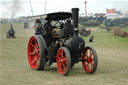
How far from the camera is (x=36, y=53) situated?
1009cm

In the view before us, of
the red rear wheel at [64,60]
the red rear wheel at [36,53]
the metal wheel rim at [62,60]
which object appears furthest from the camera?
the red rear wheel at [36,53]

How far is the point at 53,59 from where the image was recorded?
9.43 metres

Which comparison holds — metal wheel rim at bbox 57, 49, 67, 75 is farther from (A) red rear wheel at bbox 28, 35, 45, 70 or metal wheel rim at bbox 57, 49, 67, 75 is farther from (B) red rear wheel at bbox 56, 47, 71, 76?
(A) red rear wheel at bbox 28, 35, 45, 70

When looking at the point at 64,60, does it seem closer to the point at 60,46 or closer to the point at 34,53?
the point at 60,46

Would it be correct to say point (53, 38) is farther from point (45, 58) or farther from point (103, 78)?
point (103, 78)

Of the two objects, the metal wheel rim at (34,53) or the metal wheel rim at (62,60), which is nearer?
the metal wheel rim at (62,60)

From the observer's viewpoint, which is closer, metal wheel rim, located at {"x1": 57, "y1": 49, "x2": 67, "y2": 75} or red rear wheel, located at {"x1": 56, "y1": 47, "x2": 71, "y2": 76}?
red rear wheel, located at {"x1": 56, "y1": 47, "x2": 71, "y2": 76}

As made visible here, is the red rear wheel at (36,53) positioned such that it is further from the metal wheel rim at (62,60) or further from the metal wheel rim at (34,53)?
the metal wheel rim at (62,60)

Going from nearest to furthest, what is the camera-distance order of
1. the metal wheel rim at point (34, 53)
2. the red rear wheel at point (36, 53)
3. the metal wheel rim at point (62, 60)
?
the metal wheel rim at point (62, 60) → the red rear wheel at point (36, 53) → the metal wheel rim at point (34, 53)

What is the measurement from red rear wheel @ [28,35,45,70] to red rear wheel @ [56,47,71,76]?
820 mm

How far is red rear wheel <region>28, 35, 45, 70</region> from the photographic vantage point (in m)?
9.54

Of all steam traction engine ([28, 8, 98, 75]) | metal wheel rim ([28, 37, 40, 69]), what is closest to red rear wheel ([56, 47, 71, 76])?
steam traction engine ([28, 8, 98, 75])

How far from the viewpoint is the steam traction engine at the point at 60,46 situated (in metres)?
8.62

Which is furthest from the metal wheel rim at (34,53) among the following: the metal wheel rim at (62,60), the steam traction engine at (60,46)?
the metal wheel rim at (62,60)
